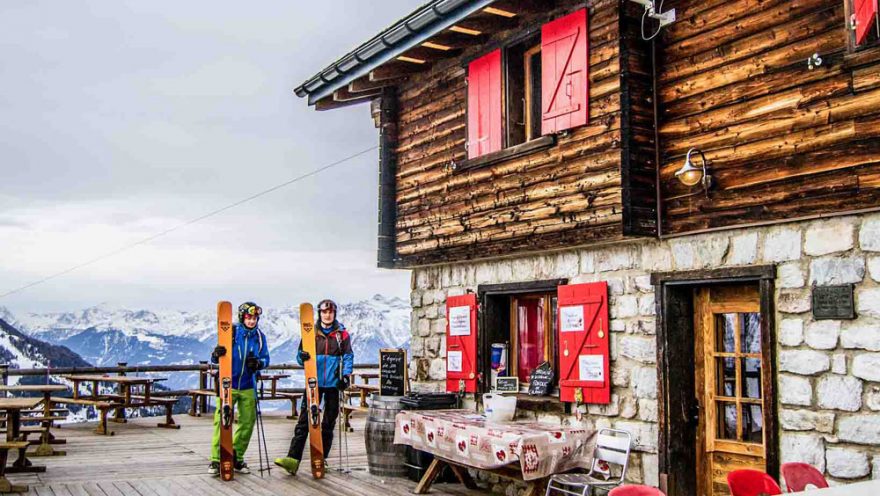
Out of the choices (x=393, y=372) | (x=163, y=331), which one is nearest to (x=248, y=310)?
(x=393, y=372)

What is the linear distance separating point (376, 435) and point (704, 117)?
4778mm

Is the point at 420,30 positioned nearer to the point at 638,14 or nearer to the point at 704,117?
the point at 638,14

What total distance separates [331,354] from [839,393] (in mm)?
5692

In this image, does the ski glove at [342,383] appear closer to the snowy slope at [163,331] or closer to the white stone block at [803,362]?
the white stone block at [803,362]

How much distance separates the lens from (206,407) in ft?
58.7

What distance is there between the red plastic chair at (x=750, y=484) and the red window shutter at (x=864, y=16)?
2898 millimetres

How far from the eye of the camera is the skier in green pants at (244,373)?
9445 mm

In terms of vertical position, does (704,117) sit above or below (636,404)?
above

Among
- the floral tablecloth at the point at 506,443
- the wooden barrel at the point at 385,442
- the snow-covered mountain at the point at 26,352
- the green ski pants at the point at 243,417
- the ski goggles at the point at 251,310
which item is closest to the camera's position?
the floral tablecloth at the point at 506,443

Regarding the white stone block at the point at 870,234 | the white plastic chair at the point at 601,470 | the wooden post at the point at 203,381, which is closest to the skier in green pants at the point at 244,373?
the white plastic chair at the point at 601,470

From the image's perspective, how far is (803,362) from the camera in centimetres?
611

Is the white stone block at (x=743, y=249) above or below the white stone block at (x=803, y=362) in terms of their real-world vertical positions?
above

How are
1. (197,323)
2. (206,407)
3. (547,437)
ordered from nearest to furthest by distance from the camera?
(547,437) < (206,407) < (197,323)

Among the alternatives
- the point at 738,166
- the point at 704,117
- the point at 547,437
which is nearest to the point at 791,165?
the point at 738,166
